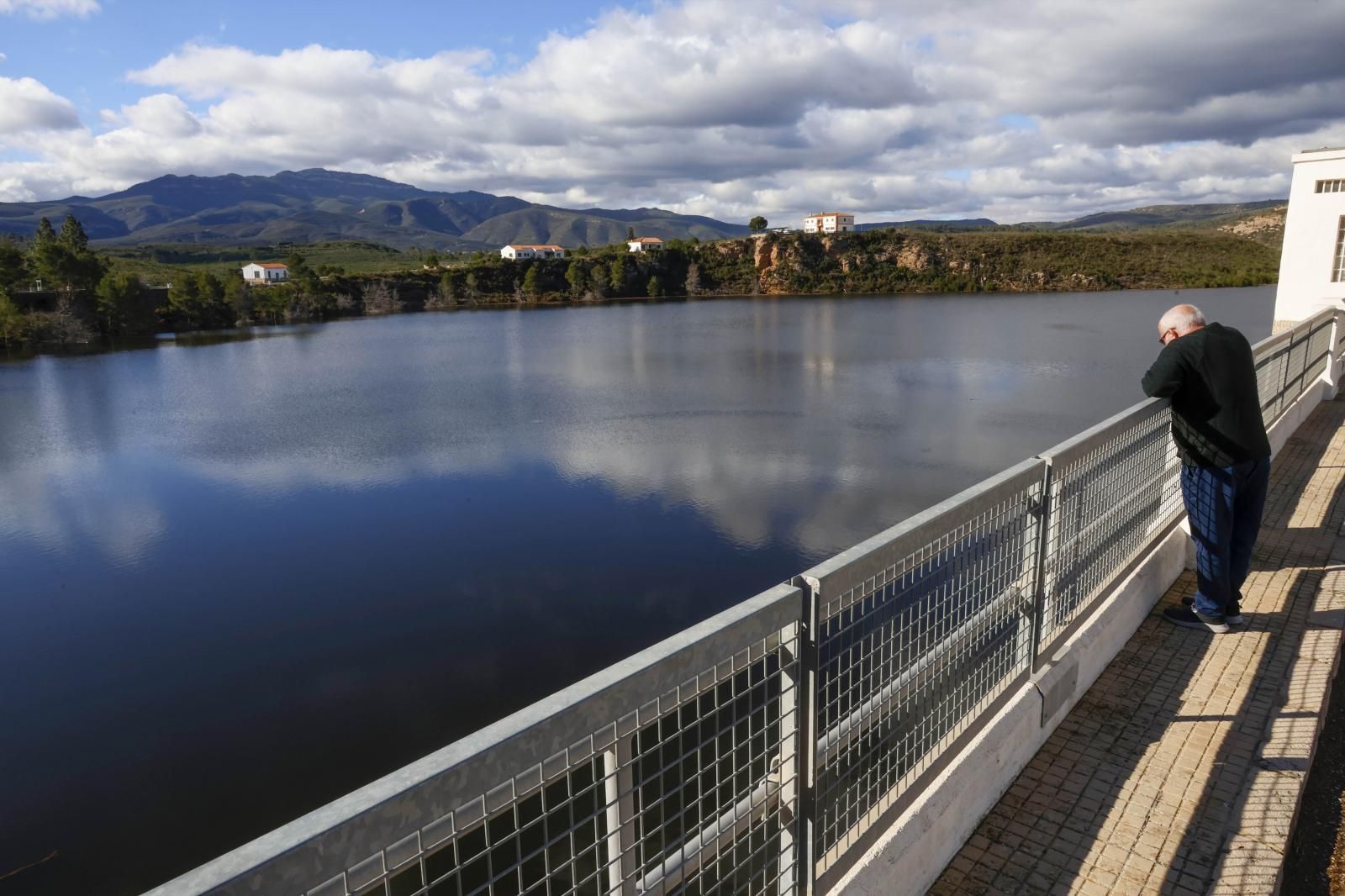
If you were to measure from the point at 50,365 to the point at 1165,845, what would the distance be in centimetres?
4684

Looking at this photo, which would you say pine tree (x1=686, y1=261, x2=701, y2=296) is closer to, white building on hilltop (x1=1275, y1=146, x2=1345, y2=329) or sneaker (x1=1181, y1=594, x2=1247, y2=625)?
white building on hilltop (x1=1275, y1=146, x2=1345, y2=329)

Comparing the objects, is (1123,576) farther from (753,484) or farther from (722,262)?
(722,262)

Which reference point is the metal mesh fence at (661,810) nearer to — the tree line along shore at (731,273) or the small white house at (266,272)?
the tree line along shore at (731,273)

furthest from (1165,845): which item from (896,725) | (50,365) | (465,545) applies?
(50,365)

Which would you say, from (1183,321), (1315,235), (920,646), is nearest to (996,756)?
(920,646)

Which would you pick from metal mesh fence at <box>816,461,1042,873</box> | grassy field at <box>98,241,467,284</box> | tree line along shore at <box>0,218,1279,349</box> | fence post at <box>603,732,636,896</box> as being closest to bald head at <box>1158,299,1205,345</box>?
metal mesh fence at <box>816,461,1042,873</box>

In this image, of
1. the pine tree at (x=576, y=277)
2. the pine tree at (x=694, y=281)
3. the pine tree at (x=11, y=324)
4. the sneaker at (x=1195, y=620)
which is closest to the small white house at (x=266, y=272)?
the pine tree at (x=576, y=277)

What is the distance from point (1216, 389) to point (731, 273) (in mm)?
90649

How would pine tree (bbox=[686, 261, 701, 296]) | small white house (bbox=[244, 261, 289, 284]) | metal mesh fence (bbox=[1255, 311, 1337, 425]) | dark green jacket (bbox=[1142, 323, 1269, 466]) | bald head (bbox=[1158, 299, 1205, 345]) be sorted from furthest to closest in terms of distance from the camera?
small white house (bbox=[244, 261, 289, 284]) < pine tree (bbox=[686, 261, 701, 296]) < metal mesh fence (bbox=[1255, 311, 1337, 425]) < bald head (bbox=[1158, 299, 1205, 345]) < dark green jacket (bbox=[1142, 323, 1269, 466])

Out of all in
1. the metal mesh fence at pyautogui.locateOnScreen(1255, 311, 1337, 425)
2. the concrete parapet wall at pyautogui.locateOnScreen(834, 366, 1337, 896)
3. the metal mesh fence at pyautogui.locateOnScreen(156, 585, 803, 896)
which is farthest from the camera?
Answer: the metal mesh fence at pyautogui.locateOnScreen(1255, 311, 1337, 425)

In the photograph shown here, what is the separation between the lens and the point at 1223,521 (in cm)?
464

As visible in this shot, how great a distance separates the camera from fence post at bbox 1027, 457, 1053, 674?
3523 millimetres

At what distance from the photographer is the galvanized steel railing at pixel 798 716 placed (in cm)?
138

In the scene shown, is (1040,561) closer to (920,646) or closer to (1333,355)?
(920,646)
